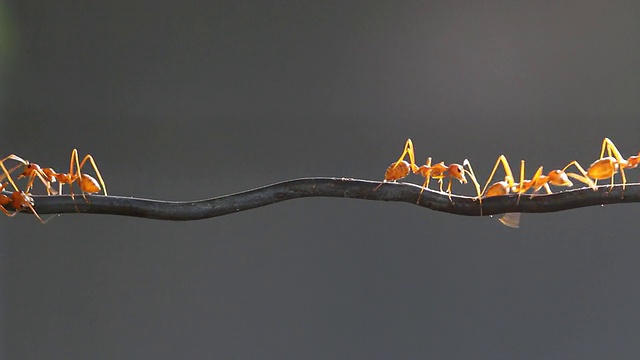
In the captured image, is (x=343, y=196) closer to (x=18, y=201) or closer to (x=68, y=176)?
(x=18, y=201)

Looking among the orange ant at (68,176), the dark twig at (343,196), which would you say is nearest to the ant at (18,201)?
the dark twig at (343,196)

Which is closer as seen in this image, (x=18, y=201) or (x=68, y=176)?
(x=18, y=201)

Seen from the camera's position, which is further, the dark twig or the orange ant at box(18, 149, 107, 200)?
the orange ant at box(18, 149, 107, 200)

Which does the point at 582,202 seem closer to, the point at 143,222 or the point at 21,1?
the point at 143,222

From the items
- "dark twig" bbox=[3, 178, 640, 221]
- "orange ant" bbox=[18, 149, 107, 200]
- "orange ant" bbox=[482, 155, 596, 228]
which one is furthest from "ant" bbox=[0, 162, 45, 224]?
"orange ant" bbox=[482, 155, 596, 228]

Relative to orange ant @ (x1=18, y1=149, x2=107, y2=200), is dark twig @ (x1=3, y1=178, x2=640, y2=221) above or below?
below

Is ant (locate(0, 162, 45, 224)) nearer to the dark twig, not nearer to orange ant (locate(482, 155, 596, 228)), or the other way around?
the dark twig

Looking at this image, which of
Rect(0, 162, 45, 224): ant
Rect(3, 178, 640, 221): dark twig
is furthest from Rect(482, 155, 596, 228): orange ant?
Rect(0, 162, 45, 224): ant

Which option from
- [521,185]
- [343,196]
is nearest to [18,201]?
[343,196]

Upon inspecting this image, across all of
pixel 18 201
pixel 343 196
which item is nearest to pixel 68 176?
pixel 18 201

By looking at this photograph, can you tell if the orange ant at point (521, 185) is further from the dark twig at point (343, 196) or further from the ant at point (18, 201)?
the ant at point (18, 201)

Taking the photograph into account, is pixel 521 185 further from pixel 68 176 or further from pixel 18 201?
pixel 68 176
